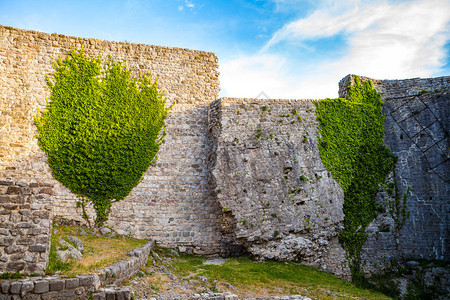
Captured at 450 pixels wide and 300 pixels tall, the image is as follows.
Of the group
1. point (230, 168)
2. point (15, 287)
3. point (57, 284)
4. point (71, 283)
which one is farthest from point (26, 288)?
point (230, 168)

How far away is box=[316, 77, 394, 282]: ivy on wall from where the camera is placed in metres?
13.7

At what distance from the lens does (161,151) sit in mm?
13125

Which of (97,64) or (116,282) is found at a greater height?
(97,64)

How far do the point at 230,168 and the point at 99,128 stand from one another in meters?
5.20

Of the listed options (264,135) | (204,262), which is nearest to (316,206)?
(264,135)

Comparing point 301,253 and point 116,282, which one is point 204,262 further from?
point 116,282

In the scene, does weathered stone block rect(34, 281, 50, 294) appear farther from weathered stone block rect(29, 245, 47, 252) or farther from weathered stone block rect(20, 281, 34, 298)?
weathered stone block rect(29, 245, 47, 252)

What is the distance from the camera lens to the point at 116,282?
23.0ft

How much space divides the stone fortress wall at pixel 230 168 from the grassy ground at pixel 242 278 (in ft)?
2.58

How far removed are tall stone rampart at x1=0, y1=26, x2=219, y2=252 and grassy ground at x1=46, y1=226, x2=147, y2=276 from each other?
1177 millimetres

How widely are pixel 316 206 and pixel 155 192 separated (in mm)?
6405

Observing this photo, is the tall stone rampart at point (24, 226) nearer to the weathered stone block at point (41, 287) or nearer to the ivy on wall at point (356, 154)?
the weathered stone block at point (41, 287)

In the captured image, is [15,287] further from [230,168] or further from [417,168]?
[417,168]

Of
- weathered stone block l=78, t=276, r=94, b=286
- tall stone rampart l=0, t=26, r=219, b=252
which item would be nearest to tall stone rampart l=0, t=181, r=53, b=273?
weathered stone block l=78, t=276, r=94, b=286
